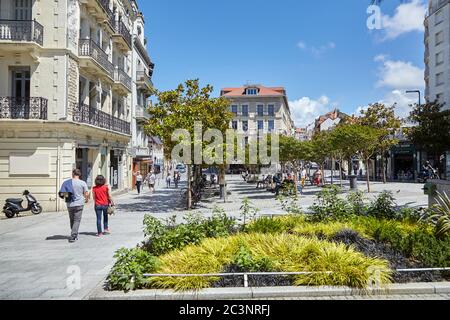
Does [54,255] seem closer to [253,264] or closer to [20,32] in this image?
[253,264]

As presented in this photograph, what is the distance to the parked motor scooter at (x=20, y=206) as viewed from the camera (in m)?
13.8

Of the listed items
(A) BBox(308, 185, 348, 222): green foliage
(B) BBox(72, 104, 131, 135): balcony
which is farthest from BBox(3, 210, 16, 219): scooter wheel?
(A) BBox(308, 185, 348, 222): green foliage

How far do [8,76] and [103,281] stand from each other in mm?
14207

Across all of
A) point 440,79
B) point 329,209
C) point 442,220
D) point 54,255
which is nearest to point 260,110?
point 440,79

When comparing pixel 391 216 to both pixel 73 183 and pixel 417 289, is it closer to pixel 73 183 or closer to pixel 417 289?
pixel 417 289

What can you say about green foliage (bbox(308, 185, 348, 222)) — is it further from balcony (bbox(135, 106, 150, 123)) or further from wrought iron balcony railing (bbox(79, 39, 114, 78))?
balcony (bbox(135, 106, 150, 123))

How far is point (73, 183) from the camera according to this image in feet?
28.8

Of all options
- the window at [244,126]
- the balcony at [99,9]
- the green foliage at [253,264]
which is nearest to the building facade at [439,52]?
the balcony at [99,9]

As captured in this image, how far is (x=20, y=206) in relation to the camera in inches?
553

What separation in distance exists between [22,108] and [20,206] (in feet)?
15.0

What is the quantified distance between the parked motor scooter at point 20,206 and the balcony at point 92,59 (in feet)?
24.4

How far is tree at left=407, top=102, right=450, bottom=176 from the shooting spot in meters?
28.5
